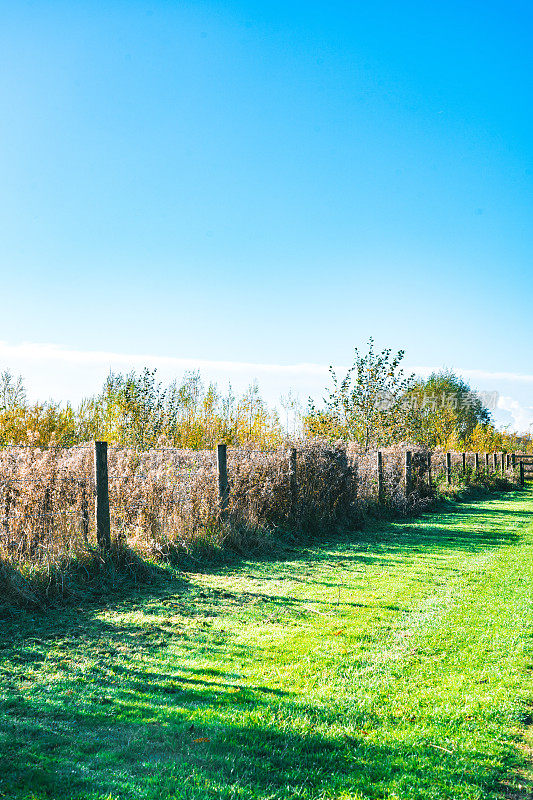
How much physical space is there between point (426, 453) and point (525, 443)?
140 feet

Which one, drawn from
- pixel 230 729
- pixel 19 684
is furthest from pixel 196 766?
pixel 19 684

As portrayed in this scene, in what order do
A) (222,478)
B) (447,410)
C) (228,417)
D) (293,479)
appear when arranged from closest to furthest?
(222,478), (293,479), (228,417), (447,410)

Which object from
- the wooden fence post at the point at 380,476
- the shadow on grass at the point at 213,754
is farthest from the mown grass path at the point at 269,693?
the wooden fence post at the point at 380,476

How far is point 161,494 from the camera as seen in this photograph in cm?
875

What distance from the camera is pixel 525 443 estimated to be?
5594 cm

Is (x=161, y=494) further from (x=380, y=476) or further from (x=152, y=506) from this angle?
(x=380, y=476)

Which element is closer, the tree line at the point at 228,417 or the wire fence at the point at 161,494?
the wire fence at the point at 161,494

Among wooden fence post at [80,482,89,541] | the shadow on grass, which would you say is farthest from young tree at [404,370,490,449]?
the shadow on grass

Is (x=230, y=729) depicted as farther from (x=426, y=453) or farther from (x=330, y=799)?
(x=426, y=453)

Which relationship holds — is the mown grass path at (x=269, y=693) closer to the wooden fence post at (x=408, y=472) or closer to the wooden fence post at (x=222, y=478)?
the wooden fence post at (x=222, y=478)

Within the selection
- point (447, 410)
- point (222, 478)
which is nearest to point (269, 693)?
point (222, 478)

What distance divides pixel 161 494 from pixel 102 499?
4.55ft

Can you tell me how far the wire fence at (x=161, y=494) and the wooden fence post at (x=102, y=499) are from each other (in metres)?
0.01

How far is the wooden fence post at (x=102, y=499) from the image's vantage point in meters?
7.28
